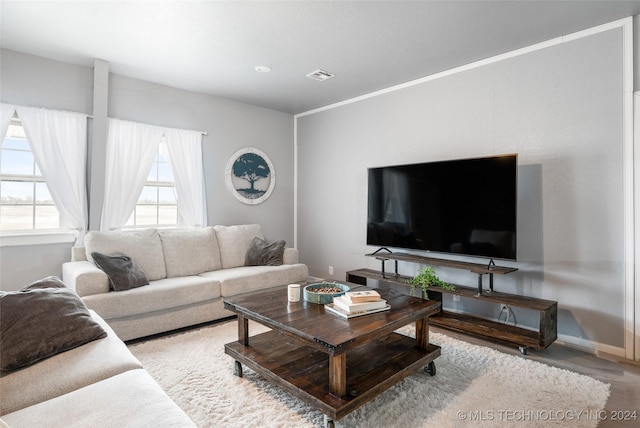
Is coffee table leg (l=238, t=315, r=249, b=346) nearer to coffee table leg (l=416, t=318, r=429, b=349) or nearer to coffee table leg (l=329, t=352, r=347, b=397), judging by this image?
coffee table leg (l=329, t=352, r=347, b=397)

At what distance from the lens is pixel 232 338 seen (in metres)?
3.04

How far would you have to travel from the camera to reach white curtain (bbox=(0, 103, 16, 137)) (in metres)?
3.17

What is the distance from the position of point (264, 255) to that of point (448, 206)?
7.21ft

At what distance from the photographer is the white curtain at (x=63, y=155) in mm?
3348

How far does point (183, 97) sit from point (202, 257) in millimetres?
2057

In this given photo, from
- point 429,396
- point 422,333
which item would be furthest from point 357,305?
point 429,396

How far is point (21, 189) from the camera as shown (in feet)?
11.1

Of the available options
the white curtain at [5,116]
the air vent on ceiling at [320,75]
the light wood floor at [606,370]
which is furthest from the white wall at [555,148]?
the white curtain at [5,116]

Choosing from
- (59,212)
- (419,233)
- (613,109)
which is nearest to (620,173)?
(613,109)

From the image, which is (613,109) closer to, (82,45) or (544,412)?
(544,412)

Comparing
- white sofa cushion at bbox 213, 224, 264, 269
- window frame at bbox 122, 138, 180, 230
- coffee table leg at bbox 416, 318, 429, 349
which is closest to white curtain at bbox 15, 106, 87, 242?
window frame at bbox 122, 138, 180, 230

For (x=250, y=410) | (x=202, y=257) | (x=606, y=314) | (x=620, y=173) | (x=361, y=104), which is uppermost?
(x=361, y=104)

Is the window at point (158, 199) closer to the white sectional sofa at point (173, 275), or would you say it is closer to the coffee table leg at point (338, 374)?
the white sectional sofa at point (173, 275)

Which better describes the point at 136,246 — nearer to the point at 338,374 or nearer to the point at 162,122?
the point at 162,122
